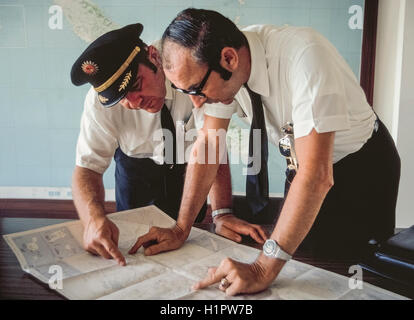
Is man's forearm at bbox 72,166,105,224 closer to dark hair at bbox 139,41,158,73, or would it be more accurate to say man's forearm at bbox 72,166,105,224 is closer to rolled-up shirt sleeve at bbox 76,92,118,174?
rolled-up shirt sleeve at bbox 76,92,118,174

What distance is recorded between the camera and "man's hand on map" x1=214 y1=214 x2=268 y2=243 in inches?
49.8

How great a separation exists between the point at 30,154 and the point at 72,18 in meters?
1.25

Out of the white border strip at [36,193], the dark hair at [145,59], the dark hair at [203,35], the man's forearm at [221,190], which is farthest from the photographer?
the white border strip at [36,193]

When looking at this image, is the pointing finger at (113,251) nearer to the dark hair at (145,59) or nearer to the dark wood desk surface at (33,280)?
the dark wood desk surface at (33,280)

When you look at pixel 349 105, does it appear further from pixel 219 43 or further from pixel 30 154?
pixel 30 154

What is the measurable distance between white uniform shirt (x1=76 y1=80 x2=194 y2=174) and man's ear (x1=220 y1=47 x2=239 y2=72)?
0.49 meters

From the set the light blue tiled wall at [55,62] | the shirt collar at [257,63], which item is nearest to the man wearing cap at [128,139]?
the shirt collar at [257,63]

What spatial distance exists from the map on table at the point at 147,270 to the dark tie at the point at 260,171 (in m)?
0.23

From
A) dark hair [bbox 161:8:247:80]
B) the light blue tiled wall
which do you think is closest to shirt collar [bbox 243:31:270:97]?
dark hair [bbox 161:8:247:80]

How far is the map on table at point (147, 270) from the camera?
2.99 feet

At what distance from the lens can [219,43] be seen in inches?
41.7

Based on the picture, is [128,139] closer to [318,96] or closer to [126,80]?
[126,80]

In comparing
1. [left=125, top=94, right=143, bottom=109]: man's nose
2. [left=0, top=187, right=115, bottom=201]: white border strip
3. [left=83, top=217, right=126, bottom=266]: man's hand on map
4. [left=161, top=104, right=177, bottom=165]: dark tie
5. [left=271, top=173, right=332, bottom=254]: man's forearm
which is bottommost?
[left=0, top=187, right=115, bottom=201]: white border strip

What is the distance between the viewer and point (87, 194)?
146cm
